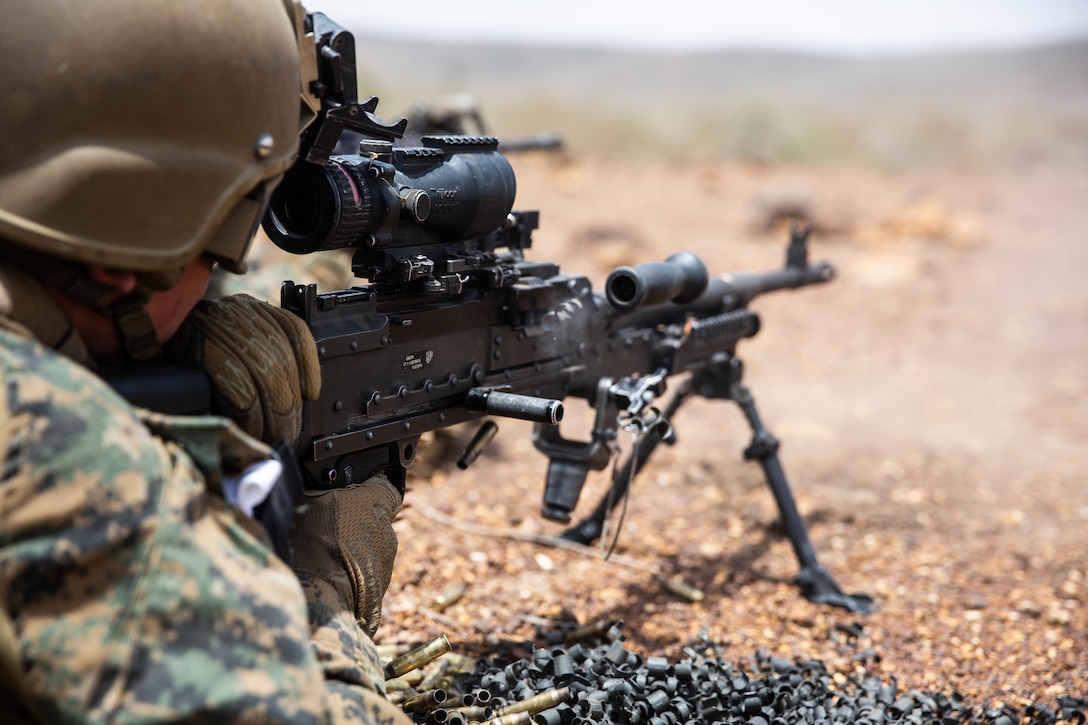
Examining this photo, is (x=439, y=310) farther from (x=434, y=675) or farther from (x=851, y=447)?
(x=851, y=447)

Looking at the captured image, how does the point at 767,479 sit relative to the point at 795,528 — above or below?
above

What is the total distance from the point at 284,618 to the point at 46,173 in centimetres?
100

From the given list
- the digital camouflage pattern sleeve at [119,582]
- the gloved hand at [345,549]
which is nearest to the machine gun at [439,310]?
the gloved hand at [345,549]

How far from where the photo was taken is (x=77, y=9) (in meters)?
1.91

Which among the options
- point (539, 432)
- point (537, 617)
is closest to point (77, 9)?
point (539, 432)

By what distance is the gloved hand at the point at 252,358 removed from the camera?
2332mm

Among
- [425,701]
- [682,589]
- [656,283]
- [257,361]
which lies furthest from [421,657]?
[682,589]

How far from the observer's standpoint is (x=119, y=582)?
5.66 ft

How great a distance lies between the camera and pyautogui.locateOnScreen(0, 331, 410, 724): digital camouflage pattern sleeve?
1.66 m

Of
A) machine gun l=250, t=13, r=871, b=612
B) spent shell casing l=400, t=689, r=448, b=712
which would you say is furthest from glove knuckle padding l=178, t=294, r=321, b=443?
spent shell casing l=400, t=689, r=448, b=712

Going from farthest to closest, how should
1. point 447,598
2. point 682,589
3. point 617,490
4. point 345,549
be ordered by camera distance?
1. point 617,490
2. point 682,589
3. point 447,598
4. point 345,549

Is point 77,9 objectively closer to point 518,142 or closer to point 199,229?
point 199,229

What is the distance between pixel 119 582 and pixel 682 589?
11.5 ft

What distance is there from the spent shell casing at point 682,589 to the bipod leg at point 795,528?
57 centimetres
